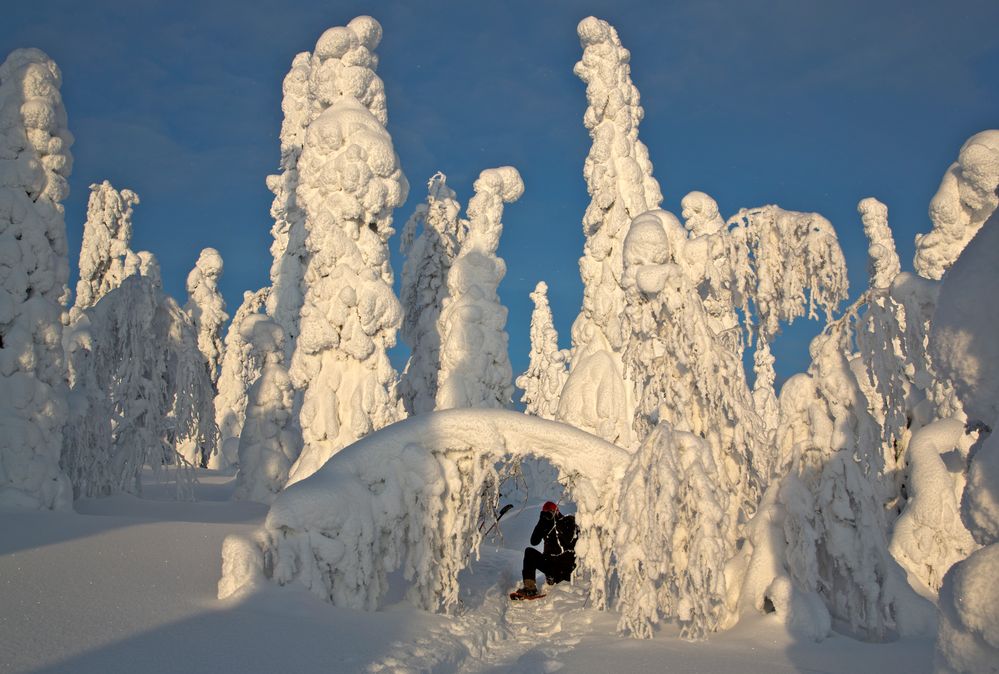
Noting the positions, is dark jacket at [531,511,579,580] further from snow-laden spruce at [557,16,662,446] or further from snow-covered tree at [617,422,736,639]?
snow-laden spruce at [557,16,662,446]

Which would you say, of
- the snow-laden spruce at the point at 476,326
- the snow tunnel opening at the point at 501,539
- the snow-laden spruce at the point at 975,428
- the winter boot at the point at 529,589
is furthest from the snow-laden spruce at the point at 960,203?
the snow-laden spruce at the point at 476,326

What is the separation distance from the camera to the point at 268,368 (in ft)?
66.4

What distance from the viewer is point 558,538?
36.1 ft

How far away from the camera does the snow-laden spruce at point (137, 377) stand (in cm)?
1574

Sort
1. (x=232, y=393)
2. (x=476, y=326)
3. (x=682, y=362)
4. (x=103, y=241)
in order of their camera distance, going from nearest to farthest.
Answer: (x=682, y=362)
(x=476, y=326)
(x=103, y=241)
(x=232, y=393)

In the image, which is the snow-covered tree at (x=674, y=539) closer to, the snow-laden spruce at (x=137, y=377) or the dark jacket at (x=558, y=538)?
the dark jacket at (x=558, y=538)

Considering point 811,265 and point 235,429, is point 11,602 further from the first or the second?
point 235,429

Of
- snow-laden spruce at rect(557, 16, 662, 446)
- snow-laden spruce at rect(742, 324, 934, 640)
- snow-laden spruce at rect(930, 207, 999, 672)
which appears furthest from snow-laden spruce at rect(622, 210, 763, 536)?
snow-laden spruce at rect(557, 16, 662, 446)

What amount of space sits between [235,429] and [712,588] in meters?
30.6

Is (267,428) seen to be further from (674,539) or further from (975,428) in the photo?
(975,428)

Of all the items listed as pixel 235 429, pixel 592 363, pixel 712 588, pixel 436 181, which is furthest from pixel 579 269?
pixel 235 429

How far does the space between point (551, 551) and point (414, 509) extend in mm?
3858

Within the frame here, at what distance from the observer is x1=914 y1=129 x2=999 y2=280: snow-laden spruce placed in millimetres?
10273

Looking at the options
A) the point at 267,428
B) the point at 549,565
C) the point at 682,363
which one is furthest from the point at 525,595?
the point at 267,428
